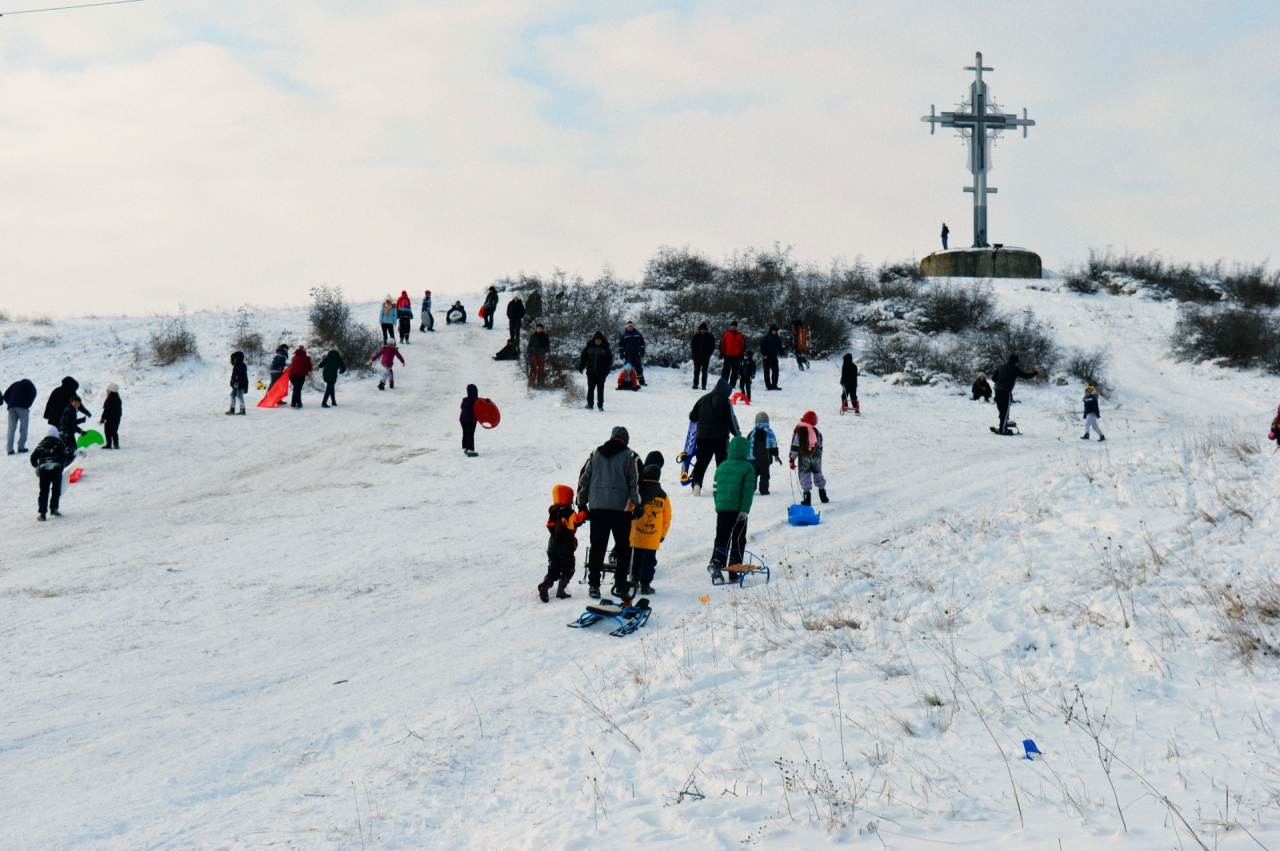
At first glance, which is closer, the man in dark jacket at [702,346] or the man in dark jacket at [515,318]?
the man in dark jacket at [702,346]

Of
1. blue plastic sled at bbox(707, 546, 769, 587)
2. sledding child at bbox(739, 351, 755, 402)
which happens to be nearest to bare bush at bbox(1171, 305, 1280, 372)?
sledding child at bbox(739, 351, 755, 402)

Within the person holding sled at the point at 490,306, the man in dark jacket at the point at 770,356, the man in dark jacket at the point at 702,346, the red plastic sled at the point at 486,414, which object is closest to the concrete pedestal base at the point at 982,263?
the man in dark jacket at the point at 770,356

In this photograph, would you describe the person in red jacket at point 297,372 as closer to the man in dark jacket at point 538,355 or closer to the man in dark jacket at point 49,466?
the man in dark jacket at point 538,355

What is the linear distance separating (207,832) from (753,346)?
89.1 feet

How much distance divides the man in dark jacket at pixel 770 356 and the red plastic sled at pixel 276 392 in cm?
1323

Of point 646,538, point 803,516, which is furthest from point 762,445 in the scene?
point 646,538

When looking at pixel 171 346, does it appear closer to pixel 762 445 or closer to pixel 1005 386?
pixel 762 445

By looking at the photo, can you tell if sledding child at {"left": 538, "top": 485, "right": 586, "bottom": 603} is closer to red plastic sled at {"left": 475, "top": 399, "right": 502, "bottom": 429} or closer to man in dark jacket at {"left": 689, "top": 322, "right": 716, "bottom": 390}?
red plastic sled at {"left": 475, "top": 399, "right": 502, "bottom": 429}

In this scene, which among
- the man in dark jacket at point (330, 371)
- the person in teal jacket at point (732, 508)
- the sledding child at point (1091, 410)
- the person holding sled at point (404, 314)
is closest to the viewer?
the person in teal jacket at point (732, 508)

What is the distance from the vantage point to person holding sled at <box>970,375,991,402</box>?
77.2ft

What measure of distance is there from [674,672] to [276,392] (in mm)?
17677

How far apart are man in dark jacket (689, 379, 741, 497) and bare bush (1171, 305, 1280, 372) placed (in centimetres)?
2463

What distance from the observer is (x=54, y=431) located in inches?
613

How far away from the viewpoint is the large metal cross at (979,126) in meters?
42.4
